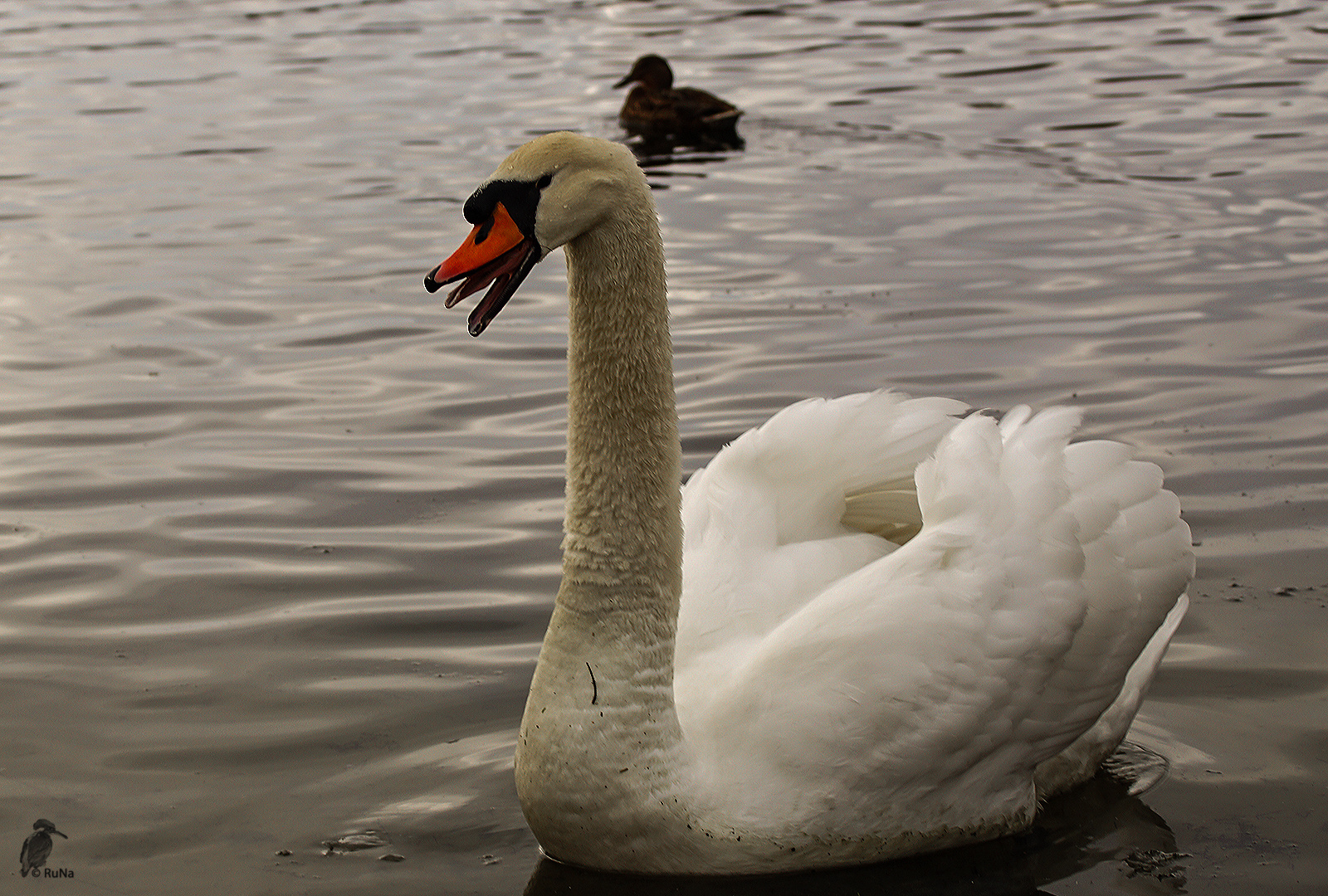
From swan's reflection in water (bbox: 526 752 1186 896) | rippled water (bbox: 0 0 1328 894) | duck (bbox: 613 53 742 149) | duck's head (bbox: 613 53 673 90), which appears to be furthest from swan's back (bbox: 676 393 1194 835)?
duck's head (bbox: 613 53 673 90)

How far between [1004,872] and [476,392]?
190 inches

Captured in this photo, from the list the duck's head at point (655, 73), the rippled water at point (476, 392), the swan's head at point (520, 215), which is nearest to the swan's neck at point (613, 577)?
the swan's head at point (520, 215)

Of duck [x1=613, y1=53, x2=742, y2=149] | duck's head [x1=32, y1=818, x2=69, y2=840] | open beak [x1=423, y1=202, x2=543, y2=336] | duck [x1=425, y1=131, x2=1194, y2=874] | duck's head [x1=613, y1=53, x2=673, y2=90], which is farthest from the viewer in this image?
duck's head [x1=613, y1=53, x2=673, y2=90]

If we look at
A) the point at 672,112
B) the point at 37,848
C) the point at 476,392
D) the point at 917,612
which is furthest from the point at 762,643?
the point at 672,112

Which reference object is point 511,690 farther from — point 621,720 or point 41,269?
point 41,269

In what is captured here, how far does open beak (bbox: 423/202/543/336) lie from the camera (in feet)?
12.2

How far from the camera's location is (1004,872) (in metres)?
4.36

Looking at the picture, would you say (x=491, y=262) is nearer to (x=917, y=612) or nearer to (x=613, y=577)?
(x=613, y=577)

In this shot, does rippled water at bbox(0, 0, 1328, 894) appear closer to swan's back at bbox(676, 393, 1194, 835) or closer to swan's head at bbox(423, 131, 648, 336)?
swan's back at bbox(676, 393, 1194, 835)

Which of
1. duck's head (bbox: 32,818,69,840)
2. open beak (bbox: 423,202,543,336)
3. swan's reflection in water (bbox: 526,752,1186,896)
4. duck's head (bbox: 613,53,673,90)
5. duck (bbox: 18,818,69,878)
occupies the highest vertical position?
open beak (bbox: 423,202,543,336)

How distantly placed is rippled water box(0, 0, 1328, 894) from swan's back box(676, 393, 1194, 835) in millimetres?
335

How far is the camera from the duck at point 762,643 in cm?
402

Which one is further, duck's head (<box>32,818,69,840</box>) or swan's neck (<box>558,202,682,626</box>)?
duck's head (<box>32,818,69,840</box>)

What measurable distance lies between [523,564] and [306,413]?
2.35 m
